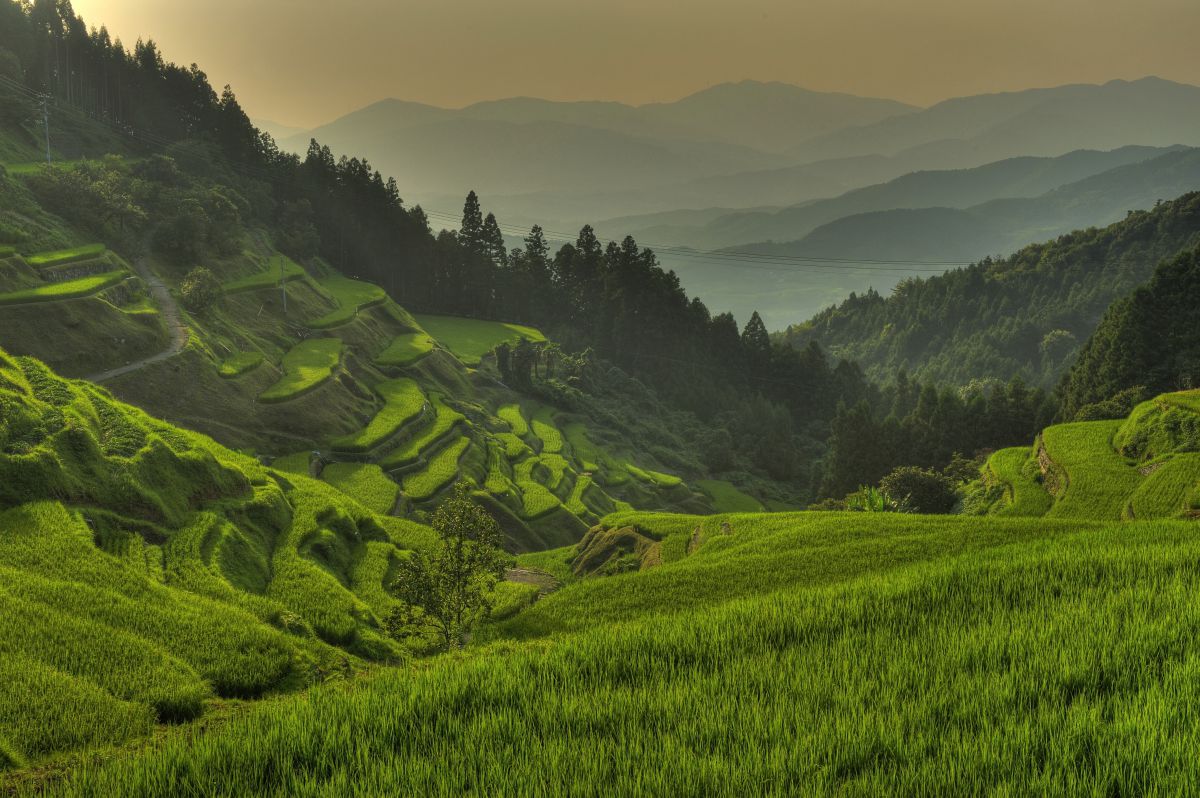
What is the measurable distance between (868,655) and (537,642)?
6363 millimetres

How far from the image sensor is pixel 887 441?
274ft

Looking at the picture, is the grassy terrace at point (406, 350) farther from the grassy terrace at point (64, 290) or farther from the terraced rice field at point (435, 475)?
the grassy terrace at point (64, 290)

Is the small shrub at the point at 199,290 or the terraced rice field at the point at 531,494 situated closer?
the terraced rice field at the point at 531,494

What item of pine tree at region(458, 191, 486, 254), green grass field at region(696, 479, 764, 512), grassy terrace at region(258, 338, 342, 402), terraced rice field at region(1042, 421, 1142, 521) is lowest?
green grass field at region(696, 479, 764, 512)

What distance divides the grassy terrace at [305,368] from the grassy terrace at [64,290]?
38.9 ft

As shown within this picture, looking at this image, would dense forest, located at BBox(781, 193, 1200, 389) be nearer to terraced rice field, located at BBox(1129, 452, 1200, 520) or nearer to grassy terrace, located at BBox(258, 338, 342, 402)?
terraced rice field, located at BBox(1129, 452, 1200, 520)

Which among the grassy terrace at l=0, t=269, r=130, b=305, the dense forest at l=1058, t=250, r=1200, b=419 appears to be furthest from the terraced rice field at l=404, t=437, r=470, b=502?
the dense forest at l=1058, t=250, r=1200, b=419

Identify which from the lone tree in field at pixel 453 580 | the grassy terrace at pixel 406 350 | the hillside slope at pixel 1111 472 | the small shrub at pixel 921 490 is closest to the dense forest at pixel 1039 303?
the small shrub at pixel 921 490

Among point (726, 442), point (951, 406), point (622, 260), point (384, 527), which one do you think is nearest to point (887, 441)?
point (951, 406)

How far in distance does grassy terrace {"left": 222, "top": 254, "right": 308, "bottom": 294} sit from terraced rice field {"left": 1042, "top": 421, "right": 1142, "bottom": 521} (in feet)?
200

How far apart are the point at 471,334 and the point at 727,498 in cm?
4396

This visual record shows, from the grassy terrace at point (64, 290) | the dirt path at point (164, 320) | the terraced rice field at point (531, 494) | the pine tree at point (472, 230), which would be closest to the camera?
the grassy terrace at point (64, 290)

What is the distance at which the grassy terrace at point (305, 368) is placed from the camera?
157 ft

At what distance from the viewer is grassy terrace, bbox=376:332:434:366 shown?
6525cm
